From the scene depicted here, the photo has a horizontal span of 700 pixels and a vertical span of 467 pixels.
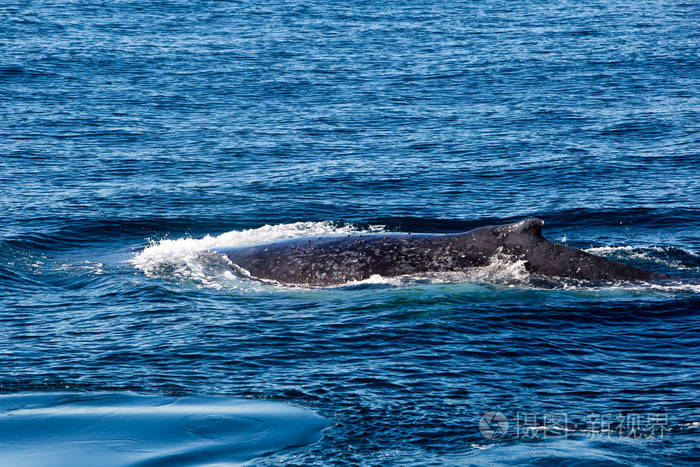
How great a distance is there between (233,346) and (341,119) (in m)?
18.9

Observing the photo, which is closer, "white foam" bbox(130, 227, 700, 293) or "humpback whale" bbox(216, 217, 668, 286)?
"white foam" bbox(130, 227, 700, 293)

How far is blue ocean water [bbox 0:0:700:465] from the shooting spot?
41.4 feet

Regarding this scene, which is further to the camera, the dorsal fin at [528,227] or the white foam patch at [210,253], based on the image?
the white foam patch at [210,253]

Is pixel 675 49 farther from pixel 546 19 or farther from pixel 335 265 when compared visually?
pixel 335 265

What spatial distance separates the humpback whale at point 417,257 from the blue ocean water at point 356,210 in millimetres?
420

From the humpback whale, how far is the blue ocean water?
42 centimetres

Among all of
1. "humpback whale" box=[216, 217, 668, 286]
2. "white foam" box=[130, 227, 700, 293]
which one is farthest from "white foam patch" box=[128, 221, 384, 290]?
"humpback whale" box=[216, 217, 668, 286]

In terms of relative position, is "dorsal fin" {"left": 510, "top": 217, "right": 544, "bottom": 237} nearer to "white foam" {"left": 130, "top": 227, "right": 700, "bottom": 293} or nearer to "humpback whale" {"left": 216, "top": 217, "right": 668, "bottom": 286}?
"humpback whale" {"left": 216, "top": 217, "right": 668, "bottom": 286}

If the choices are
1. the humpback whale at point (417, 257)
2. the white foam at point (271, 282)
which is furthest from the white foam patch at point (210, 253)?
the humpback whale at point (417, 257)

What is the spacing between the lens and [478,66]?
39812 mm

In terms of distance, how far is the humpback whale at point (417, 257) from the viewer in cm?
1739

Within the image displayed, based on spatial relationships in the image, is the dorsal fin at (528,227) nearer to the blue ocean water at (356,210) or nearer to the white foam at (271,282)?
the white foam at (271,282)

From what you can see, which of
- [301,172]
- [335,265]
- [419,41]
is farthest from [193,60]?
[335,265]

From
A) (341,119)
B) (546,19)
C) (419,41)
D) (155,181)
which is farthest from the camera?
(546,19)
